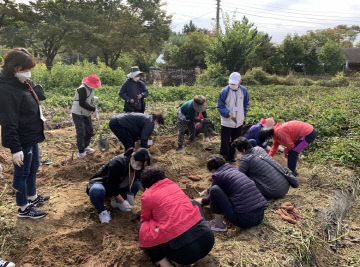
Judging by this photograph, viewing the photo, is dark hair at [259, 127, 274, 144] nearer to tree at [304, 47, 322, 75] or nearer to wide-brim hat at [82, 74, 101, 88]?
wide-brim hat at [82, 74, 101, 88]

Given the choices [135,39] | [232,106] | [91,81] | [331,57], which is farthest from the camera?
[331,57]

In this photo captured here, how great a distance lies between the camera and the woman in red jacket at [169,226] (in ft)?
6.94

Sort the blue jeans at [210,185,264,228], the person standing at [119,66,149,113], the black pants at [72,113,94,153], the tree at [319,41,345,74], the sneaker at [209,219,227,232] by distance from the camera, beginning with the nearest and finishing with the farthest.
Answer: the blue jeans at [210,185,264,228] < the sneaker at [209,219,227,232] < the black pants at [72,113,94,153] < the person standing at [119,66,149,113] < the tree at [319,41,345,74]

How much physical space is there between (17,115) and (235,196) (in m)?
2.34

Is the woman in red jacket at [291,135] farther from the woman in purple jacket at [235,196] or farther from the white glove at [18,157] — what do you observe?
the white glove at [18,157]

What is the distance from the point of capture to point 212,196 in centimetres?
277

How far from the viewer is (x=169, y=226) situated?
2.10m

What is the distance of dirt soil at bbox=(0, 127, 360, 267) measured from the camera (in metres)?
2.45

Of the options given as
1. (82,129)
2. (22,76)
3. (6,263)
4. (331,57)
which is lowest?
(6,263)

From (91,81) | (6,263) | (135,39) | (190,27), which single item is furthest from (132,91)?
(190,27)

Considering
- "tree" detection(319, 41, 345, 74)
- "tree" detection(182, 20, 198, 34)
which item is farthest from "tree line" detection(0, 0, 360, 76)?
"tree" detection(182, 20, 198, 34)

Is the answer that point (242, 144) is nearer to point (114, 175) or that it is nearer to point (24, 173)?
point (114, 175)

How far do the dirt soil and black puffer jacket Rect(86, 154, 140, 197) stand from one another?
16.3 inches

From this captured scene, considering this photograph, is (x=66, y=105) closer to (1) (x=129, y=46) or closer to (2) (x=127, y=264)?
(2) (x=127, y=264)
